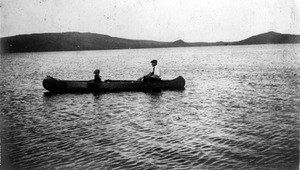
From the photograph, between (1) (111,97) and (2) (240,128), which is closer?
(2) (240,128)

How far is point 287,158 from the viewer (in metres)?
10.3

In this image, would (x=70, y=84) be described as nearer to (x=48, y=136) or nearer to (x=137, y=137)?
(x=48, y=136)

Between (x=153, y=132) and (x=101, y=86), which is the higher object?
(x=101, y=86)

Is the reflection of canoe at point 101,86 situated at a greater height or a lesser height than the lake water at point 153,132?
greater

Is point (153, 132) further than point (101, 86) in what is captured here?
No

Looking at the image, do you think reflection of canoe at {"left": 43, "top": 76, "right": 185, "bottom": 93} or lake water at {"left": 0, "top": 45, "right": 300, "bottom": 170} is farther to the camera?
reflection of canoe at {"left": 43, "top": 76, "right": 185, "bottom": 93}

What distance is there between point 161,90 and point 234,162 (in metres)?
16.5

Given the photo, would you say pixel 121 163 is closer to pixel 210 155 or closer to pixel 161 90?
pixel 210 155

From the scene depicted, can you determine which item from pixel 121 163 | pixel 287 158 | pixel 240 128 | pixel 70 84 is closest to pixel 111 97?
pixel 70 84

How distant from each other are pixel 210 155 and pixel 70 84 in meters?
17.4

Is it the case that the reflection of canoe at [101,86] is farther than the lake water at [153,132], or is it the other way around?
the reflection of canoe at [101,86]

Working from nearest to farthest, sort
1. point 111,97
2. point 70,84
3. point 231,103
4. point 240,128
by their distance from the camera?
1. point 240,128
2. point 231,103
3. point 111,97
4. point 70,84

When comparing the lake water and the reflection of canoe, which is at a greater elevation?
the reflection of canoe

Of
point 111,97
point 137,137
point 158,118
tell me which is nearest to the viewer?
point 137,137
